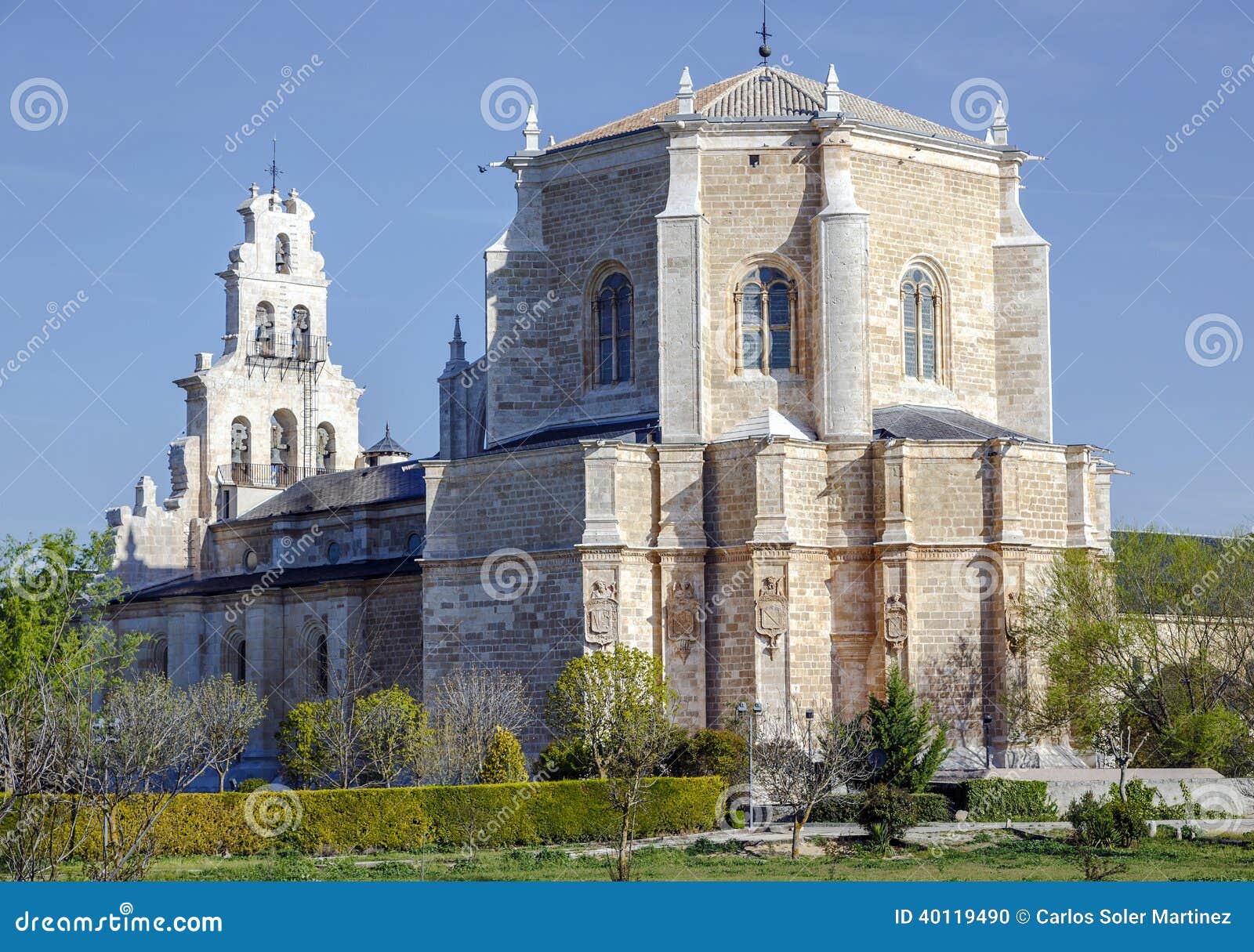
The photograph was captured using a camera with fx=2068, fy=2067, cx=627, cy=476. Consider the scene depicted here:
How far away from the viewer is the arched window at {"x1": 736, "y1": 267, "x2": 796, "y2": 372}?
44.2m

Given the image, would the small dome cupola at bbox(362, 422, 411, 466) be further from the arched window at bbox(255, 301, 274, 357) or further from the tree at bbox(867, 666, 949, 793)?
the tree at bbox(867, 666, 949, 793)

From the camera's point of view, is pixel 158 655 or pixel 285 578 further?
pixel 158 655

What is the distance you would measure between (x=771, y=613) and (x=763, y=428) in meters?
4.34

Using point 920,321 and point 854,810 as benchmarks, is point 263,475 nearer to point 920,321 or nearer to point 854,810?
point 920,321

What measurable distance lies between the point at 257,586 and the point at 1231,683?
2585 centimetres

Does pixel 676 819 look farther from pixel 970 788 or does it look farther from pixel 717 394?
pixel 717 394

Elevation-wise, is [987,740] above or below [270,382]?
below

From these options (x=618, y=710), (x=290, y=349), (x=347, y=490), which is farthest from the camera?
(x=290, y=349)

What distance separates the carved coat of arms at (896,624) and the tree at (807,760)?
214cm

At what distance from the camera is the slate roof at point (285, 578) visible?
51.3m

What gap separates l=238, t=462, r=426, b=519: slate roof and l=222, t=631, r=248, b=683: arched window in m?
3.80

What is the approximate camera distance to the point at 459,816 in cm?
3544

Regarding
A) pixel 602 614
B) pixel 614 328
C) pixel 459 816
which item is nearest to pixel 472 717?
pixel 602 614

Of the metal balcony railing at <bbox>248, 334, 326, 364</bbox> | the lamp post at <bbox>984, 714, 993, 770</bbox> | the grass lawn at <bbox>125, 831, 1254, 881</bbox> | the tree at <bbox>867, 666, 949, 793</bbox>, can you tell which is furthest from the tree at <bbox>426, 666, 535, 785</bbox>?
the metal balcony railing at <bbox>248, 334, 326, 364</bbox>
